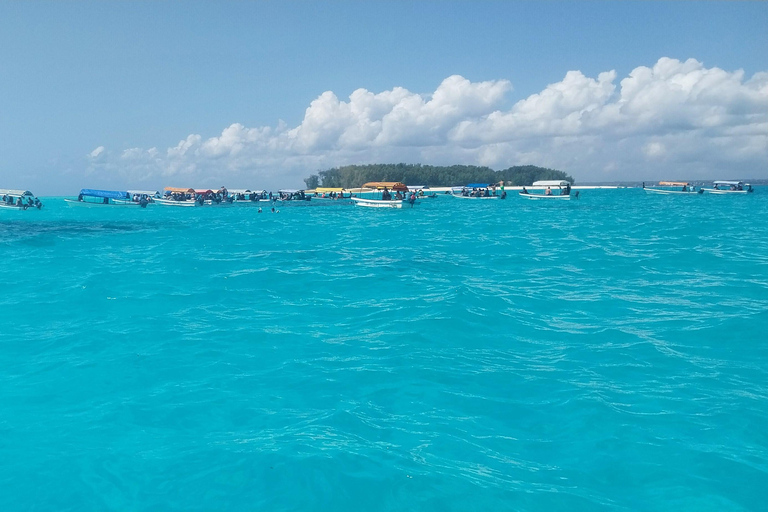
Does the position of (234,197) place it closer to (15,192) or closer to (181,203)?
(181,203)

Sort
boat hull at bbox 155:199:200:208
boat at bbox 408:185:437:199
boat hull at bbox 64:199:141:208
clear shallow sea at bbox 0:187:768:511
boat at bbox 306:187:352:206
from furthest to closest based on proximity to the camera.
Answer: boat at bbox 408:185:437:199 → boat at bbox 306:187:352:206 → boat hull at bbox 155:199:200:208 → boat hull at bbox 64:199:141:208 → clear shallow sea at bbox 0:187:768:511

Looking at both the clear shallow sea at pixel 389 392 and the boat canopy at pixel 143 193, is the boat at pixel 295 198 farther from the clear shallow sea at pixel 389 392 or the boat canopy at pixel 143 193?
the clear shallow sea at pixel 389 392

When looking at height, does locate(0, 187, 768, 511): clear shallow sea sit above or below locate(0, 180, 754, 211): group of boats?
below

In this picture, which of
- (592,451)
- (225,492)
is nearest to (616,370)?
(592,451)

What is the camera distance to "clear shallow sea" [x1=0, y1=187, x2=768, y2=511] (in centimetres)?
630

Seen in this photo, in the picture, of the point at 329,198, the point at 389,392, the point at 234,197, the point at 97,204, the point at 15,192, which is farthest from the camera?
the point at 329,198

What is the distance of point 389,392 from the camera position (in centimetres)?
887

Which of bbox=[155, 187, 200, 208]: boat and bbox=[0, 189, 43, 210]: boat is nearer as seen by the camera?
bbox=[0, 189, 43, 210]: boat

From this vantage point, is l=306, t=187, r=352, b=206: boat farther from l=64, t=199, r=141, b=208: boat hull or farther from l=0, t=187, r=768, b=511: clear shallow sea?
l=0, t=187, r=768, b=511: clear shallow sea

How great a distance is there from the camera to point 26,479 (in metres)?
6.57

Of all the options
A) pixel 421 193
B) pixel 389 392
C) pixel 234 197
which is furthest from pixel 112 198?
pixel 389 392

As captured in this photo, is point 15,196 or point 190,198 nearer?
point 15,196

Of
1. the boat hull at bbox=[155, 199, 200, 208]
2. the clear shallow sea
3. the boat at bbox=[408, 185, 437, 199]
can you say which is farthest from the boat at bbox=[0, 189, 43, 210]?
the clear shallow sea

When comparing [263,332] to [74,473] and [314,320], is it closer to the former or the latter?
[314,320]
